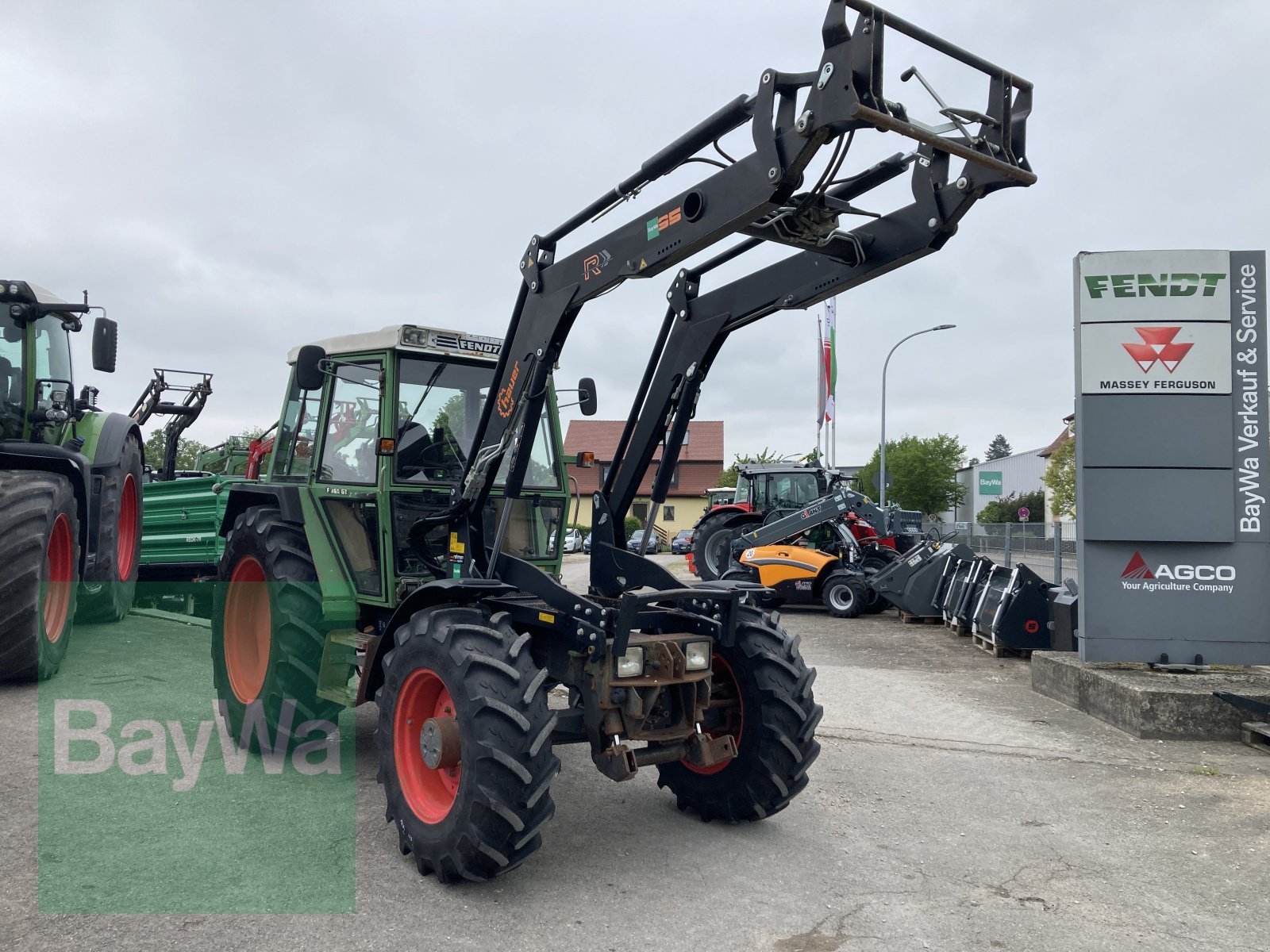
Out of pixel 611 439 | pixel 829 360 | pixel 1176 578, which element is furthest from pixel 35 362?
A: pixel 611 439

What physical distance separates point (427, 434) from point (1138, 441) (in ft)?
19.4

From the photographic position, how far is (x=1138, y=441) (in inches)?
320

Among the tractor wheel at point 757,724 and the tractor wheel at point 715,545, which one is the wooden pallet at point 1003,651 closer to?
the tractor wheel at point 757,724

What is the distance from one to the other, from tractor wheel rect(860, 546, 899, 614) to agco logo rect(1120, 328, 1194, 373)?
7431 millimetres

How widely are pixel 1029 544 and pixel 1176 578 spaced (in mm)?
7147

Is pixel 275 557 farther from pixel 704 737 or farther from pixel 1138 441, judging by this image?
pixel 1138 441

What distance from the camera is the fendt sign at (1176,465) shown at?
7996mm

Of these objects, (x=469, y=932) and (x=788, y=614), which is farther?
(x=788, y=614)

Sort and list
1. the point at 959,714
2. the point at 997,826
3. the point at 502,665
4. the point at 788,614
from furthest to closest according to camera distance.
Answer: the point at 788,614, the point at 959,714, the point at 997,826, the point at 502,665

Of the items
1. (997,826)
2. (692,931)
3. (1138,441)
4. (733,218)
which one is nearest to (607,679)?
(692,931)

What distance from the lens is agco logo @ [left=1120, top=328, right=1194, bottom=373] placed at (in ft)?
26.7

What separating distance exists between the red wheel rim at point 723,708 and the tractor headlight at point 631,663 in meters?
0.65

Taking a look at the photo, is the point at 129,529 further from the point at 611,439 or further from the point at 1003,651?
the point at 611,439

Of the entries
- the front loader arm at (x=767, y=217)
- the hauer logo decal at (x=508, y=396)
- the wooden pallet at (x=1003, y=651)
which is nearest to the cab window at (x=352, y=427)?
the front loader arm at (x=767, y=217)
